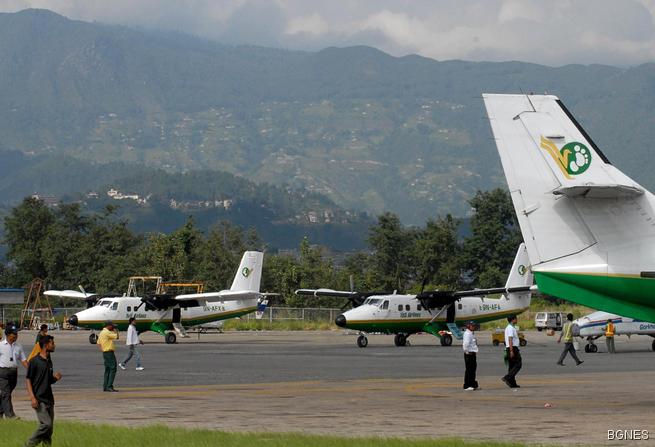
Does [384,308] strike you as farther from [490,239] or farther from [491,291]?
[490,239]

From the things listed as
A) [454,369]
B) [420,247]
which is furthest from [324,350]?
[420,247]

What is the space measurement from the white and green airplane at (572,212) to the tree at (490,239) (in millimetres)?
115365

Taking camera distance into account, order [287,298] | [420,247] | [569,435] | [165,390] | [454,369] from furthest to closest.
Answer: [420,247]
[287,298]
[454,369]
[165,390]
[569,435]

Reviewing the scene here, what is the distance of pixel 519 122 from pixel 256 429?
27.0 feet

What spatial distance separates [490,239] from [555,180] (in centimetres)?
12214

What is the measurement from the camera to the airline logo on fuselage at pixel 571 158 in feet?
76.2

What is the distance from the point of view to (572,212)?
76.2ft

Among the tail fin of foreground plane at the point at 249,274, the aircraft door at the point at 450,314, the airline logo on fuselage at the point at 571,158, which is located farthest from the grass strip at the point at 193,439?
the tail fin of foreground plane at the point at 249,274

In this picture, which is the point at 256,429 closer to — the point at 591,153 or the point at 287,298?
the point at 591,153

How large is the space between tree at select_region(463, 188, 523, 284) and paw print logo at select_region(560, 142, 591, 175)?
379ft

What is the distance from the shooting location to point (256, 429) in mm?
20797

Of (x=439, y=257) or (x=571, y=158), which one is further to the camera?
(x=439, y=257)

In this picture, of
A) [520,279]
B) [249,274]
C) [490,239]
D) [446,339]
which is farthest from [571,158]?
[490,239]

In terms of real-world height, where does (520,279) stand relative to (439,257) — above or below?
below
